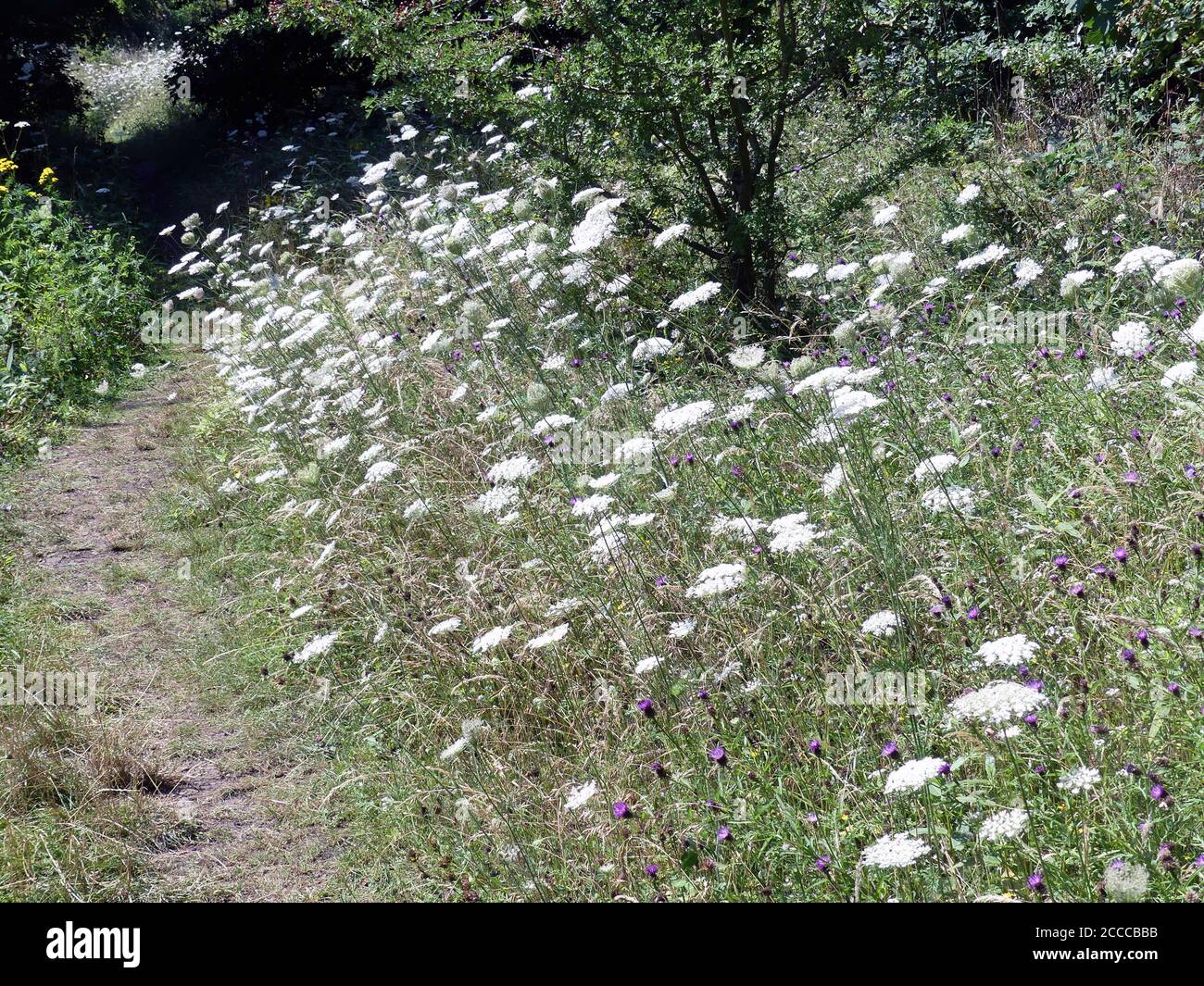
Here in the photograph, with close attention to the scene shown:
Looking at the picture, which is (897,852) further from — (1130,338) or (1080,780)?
(1130,338)

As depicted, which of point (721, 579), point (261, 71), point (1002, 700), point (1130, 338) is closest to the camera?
point (1002, 700)

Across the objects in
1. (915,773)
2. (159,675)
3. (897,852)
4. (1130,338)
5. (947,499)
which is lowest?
(159,675)

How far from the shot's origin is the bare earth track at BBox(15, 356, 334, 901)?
11.4ft

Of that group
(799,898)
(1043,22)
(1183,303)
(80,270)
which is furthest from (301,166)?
(799,898)

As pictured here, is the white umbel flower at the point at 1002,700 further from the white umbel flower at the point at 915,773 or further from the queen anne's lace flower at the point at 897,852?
the queen anne's lace flower at the point at 897,852

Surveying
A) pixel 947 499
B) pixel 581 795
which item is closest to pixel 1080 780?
pixel 947 499

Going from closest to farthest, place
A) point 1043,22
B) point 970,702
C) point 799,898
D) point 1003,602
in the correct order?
1. point 970,702
2. point 799,898
3. point 1003,602
4. point 1043,22

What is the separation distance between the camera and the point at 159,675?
15.2 ft

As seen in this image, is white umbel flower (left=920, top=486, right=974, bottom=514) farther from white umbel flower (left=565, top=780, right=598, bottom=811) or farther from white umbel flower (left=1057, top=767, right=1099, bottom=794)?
white umbel flower (left=565, top=780, right=598, bottom=811)

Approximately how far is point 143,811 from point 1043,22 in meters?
9.06

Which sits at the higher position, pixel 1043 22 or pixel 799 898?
pixel 1043 22

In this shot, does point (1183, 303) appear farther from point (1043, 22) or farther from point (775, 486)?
point (1043, 22)

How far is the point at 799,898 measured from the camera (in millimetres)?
2488

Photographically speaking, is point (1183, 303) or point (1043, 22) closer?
point (1183, 303)
